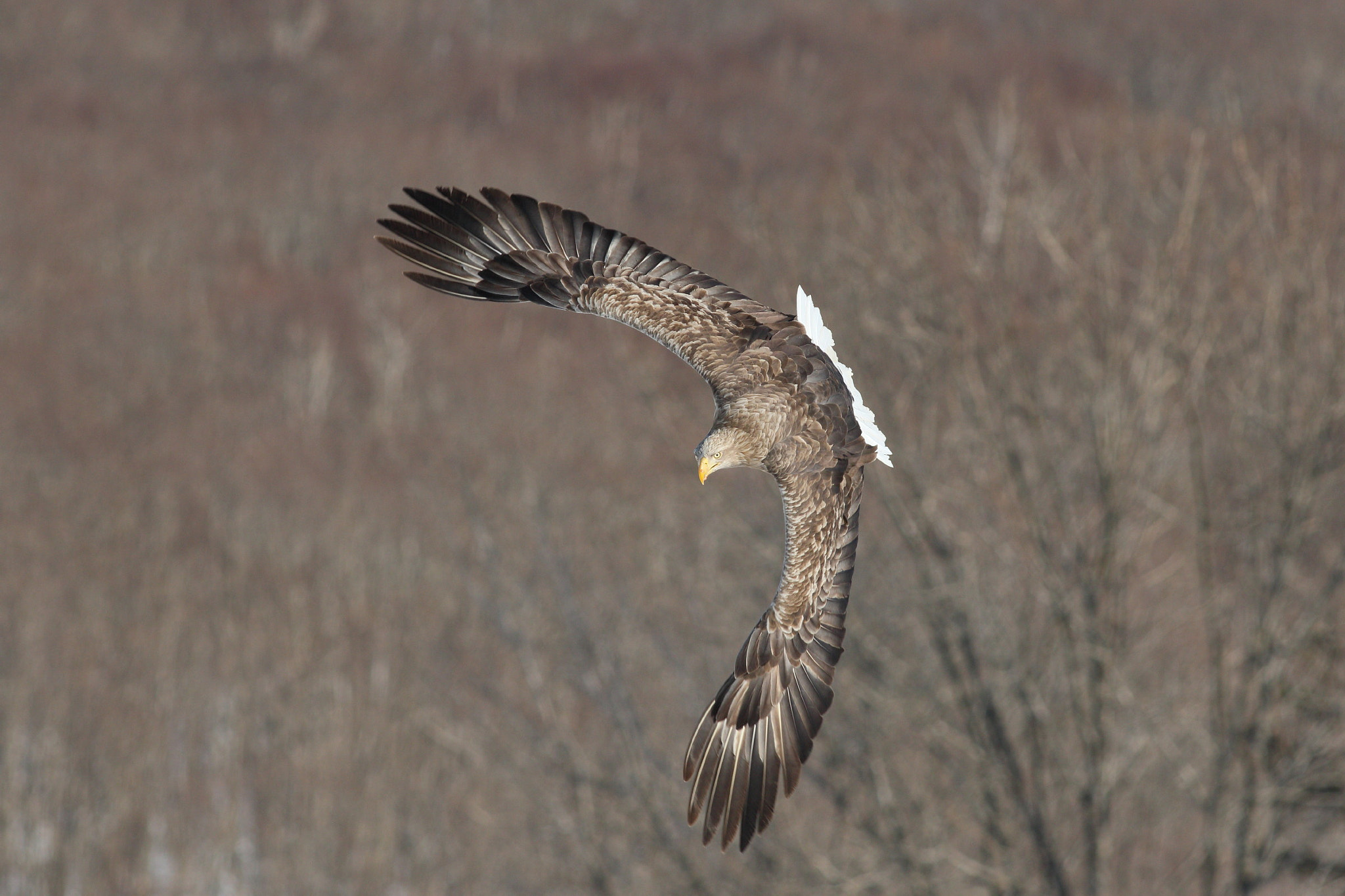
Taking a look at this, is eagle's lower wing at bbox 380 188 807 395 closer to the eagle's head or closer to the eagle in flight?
the eagle in flight

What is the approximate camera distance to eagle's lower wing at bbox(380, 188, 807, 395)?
7.03 meters

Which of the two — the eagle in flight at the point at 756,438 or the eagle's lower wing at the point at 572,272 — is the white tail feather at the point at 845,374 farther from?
the eagle's lower wing at the point at 572,272

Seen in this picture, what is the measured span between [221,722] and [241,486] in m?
12.8

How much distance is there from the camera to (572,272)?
7391 mm

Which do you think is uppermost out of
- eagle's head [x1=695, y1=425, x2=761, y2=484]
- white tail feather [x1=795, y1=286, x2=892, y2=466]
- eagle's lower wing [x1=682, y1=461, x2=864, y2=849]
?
white tail feather [x1=795, y1=286, x2=892, y2=466]

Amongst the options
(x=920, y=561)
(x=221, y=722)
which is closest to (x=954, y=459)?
(x=920, y=561)

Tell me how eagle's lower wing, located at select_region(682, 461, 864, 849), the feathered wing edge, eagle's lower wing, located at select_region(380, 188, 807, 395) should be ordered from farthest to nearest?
the feathered wing edge < eagle's lower wing, located at select_region(380, 188, 807, 395) < eagle's lower wing, located at select_region(682, 461, 864, 849)

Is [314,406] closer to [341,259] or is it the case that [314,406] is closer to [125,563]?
[341,259]

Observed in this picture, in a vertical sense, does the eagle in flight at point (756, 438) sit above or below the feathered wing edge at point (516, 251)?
below

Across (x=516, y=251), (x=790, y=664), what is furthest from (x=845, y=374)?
(x=516, y=251)

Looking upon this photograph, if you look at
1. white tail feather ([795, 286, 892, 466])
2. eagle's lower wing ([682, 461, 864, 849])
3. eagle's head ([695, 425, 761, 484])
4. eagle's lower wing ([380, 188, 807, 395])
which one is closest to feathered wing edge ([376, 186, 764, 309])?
eagle's lower wing ([380, 188, 807, 395])

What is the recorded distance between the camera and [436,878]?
21875mm

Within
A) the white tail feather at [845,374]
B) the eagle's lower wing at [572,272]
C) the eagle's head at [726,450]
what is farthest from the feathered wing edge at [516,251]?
the eagle's head at [726,450]

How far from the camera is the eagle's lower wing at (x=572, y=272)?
703 centimetres
